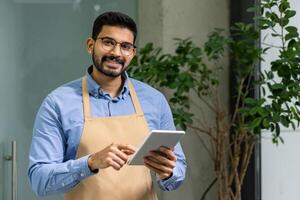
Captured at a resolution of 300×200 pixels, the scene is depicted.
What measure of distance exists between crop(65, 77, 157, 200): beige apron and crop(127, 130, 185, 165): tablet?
161mm

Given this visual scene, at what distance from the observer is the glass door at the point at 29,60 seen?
3.29 m

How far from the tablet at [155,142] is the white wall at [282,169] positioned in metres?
1.92

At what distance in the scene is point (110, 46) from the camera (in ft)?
5.95

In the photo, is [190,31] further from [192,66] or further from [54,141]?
[54,141]

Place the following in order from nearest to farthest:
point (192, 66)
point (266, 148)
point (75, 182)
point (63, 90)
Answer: point (75, 182)
point (63, 90)
point (192, 66)
point (266, 148)

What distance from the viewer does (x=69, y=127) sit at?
1798 millimetres

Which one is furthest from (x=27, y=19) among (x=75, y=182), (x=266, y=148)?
(x=75, y=182)

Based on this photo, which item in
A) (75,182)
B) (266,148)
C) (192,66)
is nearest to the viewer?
(75,182)

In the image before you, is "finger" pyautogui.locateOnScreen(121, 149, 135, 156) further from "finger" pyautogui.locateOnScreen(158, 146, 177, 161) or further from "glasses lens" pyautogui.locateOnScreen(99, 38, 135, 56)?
"glasses lens" pyautogui.locateOnScreen(99, 38, 135, 56)

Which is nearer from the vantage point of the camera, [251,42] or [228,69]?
[251,42]

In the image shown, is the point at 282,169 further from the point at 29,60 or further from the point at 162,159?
the point at 162,159

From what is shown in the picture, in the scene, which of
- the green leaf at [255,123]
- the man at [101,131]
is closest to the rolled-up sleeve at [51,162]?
the man at [101,131]

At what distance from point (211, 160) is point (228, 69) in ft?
1.89

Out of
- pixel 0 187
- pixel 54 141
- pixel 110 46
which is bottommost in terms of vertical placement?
pixel 0 187
